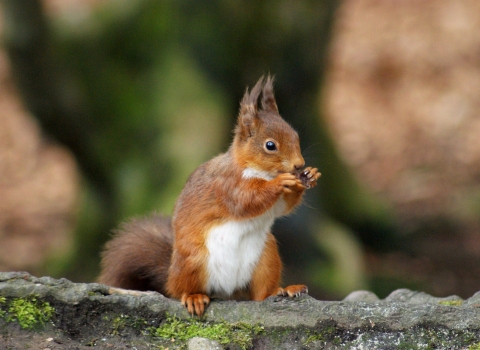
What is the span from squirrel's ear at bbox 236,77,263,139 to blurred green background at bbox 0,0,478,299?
7.53 feet

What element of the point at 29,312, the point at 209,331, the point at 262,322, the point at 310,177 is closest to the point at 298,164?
the point at 310,177

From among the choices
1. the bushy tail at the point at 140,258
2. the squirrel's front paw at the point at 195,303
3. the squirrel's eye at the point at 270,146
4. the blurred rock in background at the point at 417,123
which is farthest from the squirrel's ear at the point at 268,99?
the blurred rock in background at the point at 417,123

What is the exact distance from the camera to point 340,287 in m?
5.68

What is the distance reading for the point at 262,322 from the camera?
9.20 ft

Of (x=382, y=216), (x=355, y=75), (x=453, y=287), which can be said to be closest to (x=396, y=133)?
(x=355, y=75)

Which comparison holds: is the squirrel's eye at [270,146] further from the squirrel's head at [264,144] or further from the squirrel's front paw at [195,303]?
the squirrel's front paw at [195,303]

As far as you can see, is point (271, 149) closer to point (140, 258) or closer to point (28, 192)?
point (140, 258)

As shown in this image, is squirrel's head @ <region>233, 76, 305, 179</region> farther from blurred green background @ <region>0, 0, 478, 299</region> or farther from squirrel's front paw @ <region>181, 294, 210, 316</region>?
blurred green background @ <region>0, 0, 478, 299</region>

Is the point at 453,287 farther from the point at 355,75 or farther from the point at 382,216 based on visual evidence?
the point at 355,75

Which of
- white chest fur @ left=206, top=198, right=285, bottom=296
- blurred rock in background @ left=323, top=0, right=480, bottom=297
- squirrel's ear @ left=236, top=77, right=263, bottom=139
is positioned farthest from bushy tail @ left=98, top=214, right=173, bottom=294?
blurred rock in background @ left=323, top=0, right=480, bottom=297

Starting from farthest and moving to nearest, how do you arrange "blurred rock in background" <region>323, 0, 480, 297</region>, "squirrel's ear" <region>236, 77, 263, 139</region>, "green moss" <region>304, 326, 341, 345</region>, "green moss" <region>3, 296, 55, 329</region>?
"blurred rock in background" <region>323, 0, 480, 297</region> → "squirrel's ear" <region>236, 77, 263, 139</region> → "green moss" <region>304, 326, 341, 345</region> → "green moss" <region>3, 296, 55, 329</region>

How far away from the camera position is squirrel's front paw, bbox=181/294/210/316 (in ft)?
9.52

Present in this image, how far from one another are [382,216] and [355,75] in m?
4.01

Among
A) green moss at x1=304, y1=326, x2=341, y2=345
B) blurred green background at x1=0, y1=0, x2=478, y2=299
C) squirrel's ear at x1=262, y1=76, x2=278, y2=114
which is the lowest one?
green moss at x1=304, y1=326, x2=341, y2=345
